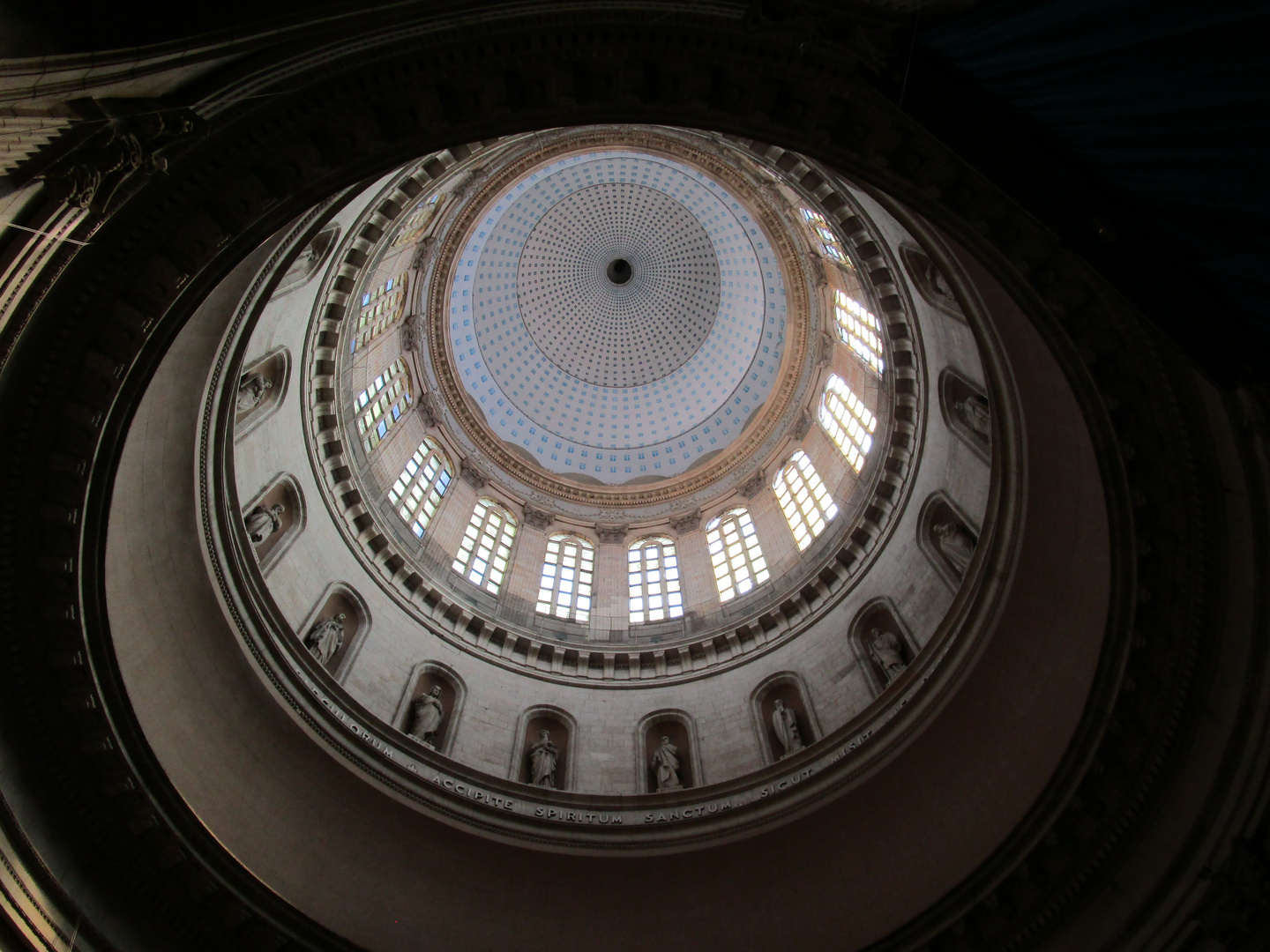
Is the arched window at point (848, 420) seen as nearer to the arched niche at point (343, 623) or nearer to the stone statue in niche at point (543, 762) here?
the stone statue in niche at point (543, 762)

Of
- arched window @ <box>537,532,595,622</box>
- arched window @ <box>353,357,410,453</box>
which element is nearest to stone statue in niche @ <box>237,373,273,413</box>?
arched window @ <box>353,357,410,453</box>

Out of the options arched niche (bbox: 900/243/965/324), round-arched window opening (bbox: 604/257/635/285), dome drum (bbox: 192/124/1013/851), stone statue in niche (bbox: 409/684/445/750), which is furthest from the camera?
round-arched window opening (bbox: 604/257/635/285)

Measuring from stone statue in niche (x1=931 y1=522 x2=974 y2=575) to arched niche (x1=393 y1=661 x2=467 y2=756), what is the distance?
43.2ft

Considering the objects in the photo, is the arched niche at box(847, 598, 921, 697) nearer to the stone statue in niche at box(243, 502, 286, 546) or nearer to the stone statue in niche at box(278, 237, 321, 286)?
the stone statue in niche at box(243, 502, 286, 546)

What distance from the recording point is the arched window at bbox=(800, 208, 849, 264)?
24052mm

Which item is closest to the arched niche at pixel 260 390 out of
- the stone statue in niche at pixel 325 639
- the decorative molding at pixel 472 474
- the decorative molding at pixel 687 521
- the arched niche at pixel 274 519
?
the arched niche at pixel 274 519

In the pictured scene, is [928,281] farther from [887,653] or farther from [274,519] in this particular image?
[274,519]

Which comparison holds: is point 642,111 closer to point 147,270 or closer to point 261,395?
point 147,270

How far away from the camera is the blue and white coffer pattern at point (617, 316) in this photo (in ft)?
117

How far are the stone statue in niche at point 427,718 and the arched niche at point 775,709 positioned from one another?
8.42m

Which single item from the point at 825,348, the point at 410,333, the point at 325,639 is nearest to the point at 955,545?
the point at 825,348

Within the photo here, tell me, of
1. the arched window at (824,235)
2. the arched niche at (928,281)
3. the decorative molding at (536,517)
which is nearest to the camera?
the arched niche at (928,281)

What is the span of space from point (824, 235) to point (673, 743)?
1686cm

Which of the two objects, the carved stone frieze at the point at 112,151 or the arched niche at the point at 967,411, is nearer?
the carved stone frieze at the point at 112,151
